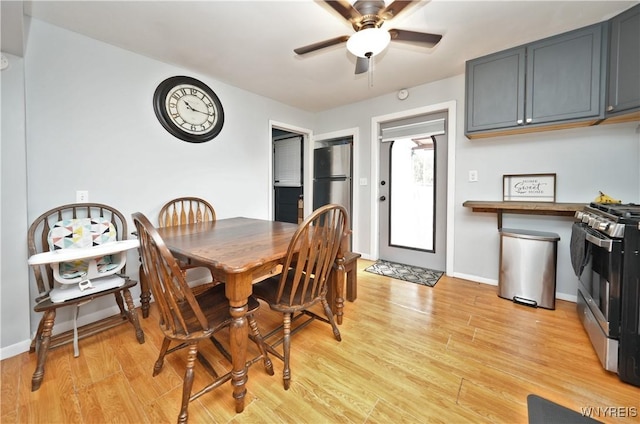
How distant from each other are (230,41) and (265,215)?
198cm

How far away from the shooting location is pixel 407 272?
3080 mm

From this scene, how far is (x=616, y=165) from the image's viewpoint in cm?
208

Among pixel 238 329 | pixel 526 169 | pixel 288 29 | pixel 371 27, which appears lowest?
pixel 238 329

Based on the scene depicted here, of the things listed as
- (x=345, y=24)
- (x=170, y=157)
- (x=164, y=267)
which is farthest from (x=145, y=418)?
(x=345, y=24)

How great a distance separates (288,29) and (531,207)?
2493 millimetres

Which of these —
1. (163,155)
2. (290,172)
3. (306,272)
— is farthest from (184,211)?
(290,172)

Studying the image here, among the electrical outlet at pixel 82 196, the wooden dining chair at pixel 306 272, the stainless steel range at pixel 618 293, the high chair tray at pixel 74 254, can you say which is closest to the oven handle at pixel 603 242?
the stainless steel range at pixel 618 293

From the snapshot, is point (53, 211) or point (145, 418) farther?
point (53, 211)

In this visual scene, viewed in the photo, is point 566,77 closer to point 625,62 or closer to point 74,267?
point 625,62

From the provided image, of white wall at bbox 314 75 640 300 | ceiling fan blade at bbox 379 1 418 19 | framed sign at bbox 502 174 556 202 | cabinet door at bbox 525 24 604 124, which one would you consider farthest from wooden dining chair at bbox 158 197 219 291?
cabinet door at bbox 525 24 604 124

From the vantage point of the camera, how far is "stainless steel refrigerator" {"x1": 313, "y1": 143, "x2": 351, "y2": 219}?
3.80 metres

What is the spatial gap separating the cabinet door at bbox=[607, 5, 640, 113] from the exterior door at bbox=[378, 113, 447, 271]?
4.31 ft

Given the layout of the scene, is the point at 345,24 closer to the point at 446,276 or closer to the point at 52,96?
the point at 52,96

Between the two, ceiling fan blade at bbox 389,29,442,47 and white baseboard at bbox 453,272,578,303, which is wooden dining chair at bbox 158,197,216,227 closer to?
ceiling fan blade at bbox 389,29,442,47
